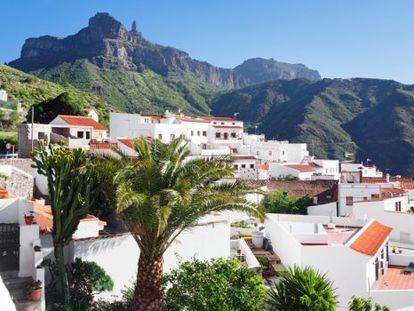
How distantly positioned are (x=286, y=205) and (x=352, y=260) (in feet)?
66.4

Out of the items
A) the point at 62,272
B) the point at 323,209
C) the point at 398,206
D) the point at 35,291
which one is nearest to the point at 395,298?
the point at 62,272

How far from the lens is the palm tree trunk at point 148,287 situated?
38.3 feet

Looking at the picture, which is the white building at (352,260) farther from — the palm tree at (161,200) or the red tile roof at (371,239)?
the palm tree at (161,200)

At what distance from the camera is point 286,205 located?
38.2 metres

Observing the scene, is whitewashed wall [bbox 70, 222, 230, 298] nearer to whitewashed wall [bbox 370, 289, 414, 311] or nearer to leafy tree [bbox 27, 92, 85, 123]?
whitewashed wall [bbox 370, 289, 414, 311]

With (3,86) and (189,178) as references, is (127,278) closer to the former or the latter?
(189,178)

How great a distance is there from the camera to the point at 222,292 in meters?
11.4

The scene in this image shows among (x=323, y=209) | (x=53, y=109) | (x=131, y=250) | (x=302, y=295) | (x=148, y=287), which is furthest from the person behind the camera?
(x=53, y=109)

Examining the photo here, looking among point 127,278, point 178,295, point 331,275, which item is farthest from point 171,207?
point 331,275

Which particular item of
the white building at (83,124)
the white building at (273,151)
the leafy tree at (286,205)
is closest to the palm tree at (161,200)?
the leafy tree at (286,205)

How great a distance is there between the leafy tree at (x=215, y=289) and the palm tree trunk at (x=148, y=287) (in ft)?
1.74

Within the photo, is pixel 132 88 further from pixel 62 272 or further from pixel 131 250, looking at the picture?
pixel 62 272

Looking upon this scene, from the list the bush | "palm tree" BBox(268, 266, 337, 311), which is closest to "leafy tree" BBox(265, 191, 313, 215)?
"palm tree" BBox(268, 266, 337, 311)

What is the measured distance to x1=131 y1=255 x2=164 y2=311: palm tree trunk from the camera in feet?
38.3
